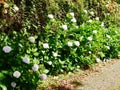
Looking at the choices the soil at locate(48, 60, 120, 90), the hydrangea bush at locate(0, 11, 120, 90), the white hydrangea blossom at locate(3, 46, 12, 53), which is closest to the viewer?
the hydrangea bush at locate(0, 11, 120, 90)

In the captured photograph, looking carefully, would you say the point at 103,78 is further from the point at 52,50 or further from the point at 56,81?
the point at 52,50

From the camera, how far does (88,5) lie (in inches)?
442

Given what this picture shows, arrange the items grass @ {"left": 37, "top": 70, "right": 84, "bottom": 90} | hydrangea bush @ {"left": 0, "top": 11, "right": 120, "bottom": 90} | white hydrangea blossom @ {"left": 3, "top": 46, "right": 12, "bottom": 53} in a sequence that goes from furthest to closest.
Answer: grass @ {"left": 37, "top": 70, "right": 84, "bottom": 90}
white hydrangea blossom @ {"left": 3, "top": 46, "right": 12, "bottom": 53}
hydrangea bush @ {"left": 0, "top": 11, "right": 120, "bottom": 90}

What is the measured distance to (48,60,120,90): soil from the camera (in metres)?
7.65

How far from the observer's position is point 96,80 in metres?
8.10

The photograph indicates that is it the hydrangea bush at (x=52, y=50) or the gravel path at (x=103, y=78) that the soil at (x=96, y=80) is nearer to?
the gravel path at (x=103, y=78)

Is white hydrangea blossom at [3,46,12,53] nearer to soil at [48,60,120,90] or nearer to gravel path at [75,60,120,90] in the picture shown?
soil at [48,60,120,90]

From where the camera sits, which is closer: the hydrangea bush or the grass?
the hydrangea bush

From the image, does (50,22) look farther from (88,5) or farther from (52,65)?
(88,5)

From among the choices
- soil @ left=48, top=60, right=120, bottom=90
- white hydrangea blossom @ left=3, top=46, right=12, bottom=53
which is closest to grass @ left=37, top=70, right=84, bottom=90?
soil @ left=48, top=60, right=120, bottom=90

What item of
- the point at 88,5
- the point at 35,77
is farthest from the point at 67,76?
the point at 88,5

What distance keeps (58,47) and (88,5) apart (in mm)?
3221

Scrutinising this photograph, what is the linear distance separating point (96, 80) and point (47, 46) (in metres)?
1.22

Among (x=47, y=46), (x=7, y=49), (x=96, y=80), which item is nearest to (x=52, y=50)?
(x=47, y=46)
